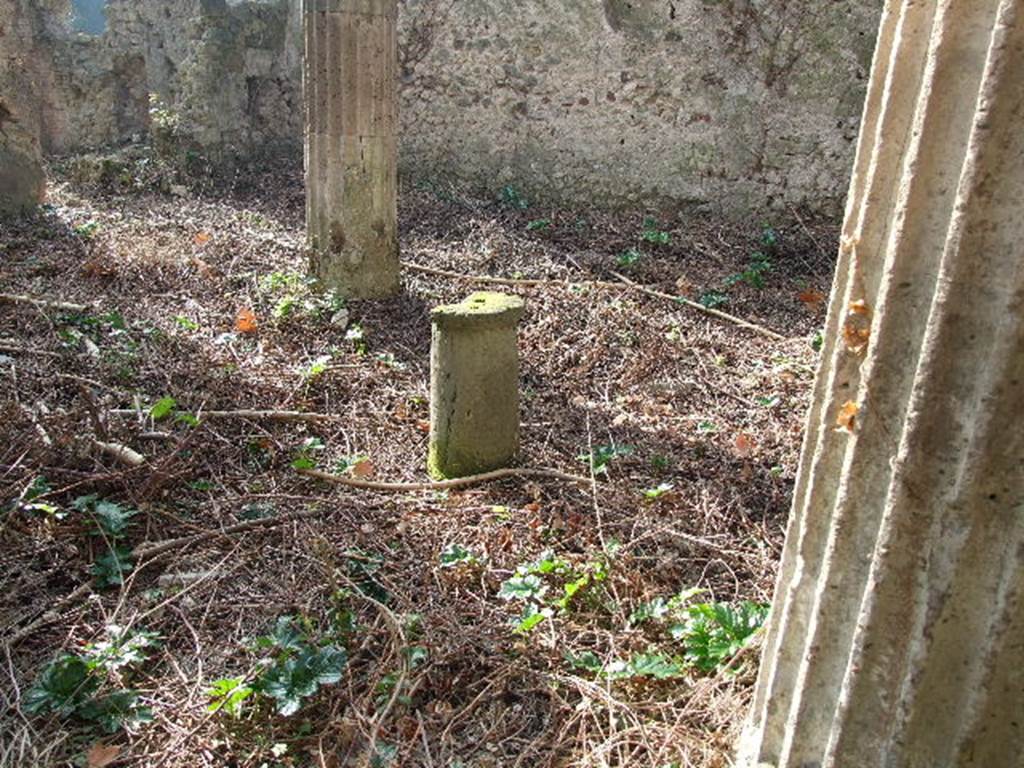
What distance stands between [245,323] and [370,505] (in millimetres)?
2314

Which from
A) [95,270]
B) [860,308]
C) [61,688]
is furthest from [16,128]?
[860,308]

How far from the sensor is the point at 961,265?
1264mm

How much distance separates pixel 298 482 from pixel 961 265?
2.97m

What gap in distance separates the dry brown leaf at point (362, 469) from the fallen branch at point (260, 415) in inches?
19.6

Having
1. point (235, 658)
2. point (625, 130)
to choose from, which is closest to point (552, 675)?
point (235, 658)

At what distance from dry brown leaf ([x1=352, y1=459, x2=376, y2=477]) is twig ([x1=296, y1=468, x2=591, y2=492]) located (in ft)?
0.25

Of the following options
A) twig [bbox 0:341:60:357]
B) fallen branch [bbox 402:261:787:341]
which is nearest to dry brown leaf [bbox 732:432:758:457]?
fallen branch [bbox 402:261:787:341]

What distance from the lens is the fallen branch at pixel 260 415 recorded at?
3850 millimetres

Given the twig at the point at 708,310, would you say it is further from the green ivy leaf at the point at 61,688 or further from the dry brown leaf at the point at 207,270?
the green ivy leaf at the point at 61,688

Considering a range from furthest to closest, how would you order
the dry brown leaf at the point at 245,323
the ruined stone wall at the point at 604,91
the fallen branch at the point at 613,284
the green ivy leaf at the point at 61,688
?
the ruined stone wall at the point at 604,91 → the fallen branch at the point at 613,284 → the dry brown leaf at the point at 245,323 → the green ivy leaf at the point at 61,688

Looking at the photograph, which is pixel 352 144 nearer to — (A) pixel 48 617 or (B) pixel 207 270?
(B) pixel 207 270

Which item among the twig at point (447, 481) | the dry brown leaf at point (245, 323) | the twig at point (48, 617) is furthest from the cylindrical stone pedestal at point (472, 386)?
the dry brown leaf at point (245, 323)

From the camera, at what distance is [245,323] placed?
5371 millimetres

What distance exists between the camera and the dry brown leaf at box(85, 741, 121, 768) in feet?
Result: 7.41
